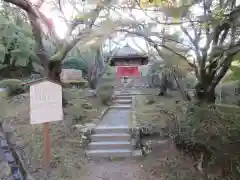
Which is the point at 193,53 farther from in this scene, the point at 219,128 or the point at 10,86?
the point at 10,86

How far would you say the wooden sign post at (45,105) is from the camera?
15.5ft

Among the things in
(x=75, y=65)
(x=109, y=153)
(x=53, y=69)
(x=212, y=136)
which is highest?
(x=75, y=65)

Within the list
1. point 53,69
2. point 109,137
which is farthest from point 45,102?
point 53,69

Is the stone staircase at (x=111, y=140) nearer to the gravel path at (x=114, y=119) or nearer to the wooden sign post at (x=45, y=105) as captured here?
the gravel path at (x=114, y=119)

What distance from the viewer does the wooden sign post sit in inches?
186

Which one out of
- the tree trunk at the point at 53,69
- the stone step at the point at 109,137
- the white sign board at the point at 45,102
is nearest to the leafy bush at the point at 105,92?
the tree trunk at the point at 53,69

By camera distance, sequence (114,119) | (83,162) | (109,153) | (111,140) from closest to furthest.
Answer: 1. (83,162)
2. (109,153)
3. (111,140)
4. (114,119)

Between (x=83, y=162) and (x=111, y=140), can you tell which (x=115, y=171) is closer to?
(x=83, y=162)

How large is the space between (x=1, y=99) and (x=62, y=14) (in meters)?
3.85

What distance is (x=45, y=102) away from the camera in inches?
191

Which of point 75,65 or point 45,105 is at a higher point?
point 75,65

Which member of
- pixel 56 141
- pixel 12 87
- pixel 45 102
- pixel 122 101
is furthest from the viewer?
pixel 122 101

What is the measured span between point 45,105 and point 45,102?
0.18ft

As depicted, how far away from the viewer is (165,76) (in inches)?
483
